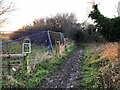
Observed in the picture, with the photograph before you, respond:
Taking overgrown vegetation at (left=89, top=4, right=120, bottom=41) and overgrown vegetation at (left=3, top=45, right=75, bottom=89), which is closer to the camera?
overgrown vegetation at (left=3, top=45, right=75, bottom=89)

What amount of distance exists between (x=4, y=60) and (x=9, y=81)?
15.3ft

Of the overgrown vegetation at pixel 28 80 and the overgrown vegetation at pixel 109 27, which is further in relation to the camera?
the overgrown vegetation at pixel 109 27

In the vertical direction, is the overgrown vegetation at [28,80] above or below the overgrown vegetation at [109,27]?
below

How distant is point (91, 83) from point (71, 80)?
3.70 ft

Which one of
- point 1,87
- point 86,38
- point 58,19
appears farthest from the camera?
point 58,19

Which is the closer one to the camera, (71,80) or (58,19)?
(71,80)

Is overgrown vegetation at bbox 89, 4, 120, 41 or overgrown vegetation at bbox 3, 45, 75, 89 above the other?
overgrown vegetation at bbox 89, 4, 120, 41

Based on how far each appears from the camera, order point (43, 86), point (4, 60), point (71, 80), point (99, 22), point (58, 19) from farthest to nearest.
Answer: point (58, 19) → point (99, 22) → point (4, 60) → point (71, 80) → point (43, 86)

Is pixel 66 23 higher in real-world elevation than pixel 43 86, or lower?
higher

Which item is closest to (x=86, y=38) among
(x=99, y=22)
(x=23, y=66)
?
(x=99, y=22)

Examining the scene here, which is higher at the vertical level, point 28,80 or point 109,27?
point 109,27

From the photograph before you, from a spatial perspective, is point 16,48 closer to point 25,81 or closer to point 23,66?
point 23,66

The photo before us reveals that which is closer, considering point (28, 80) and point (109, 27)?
point (28, 80)

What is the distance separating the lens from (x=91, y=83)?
10.0 metres
